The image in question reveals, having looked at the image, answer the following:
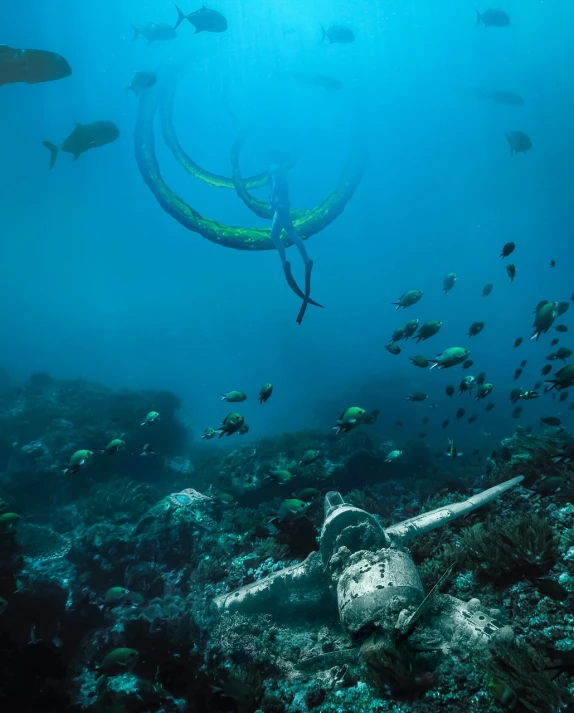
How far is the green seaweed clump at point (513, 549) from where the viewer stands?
15.0ft

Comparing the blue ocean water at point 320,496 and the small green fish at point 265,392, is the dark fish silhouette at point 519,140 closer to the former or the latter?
the blue ocean water at point 320,496

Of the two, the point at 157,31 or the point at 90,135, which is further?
the point at 157,31

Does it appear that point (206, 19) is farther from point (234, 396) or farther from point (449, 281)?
point (234, 396)

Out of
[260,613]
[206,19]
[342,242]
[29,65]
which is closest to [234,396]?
[260,613]

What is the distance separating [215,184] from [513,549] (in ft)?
39.8

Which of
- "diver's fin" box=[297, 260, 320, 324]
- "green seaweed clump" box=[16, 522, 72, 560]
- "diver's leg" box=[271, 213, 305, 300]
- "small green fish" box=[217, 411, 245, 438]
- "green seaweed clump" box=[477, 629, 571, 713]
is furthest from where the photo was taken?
"green seaweed clump" box=[16, 522, 72, 560]

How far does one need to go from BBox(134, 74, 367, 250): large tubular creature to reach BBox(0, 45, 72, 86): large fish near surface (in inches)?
182

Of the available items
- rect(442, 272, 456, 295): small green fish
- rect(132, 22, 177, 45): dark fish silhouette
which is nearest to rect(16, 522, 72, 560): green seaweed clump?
rect(442, 272, 456, 295): small green fish

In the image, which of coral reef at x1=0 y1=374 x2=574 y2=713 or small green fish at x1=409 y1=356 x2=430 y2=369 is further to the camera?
small green fish at x1=409 y1=356 x2=430 y2=369

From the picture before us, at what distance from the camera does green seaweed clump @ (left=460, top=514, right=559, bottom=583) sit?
457 centimetres

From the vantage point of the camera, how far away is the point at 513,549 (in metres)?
4.79

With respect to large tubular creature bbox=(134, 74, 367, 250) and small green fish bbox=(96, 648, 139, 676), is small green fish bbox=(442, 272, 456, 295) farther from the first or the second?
small green fish bbox=(96, 648, 139, 676)

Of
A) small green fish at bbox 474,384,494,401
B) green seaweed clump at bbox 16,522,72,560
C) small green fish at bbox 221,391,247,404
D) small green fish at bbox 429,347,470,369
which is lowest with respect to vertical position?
green seaweed clump at bbox 16,522,72,560

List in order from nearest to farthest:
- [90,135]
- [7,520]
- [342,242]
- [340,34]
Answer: [7,520], [90,135], [340,34], [342,242]
